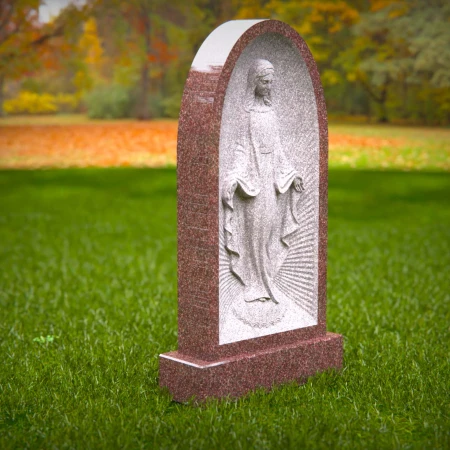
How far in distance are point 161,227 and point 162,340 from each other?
6079 mm

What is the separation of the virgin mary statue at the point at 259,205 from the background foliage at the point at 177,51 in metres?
11.9

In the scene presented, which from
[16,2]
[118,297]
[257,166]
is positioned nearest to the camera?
[257,166]

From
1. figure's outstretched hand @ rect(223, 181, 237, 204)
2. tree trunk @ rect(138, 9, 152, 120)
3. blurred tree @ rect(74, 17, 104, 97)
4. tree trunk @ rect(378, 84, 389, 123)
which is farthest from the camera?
tree trunk @ rect(138, 9, 152, 120)

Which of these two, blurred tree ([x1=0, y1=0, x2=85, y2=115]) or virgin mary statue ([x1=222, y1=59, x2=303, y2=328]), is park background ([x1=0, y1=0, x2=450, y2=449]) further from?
virgin mary statue ([x1=222, y1=59, x2=303, y2=328])

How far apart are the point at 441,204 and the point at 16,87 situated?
10520mm

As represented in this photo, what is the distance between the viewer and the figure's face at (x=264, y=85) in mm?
5367

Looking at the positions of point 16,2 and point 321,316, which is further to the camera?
point 16,2

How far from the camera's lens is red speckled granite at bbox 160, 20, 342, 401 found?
5094 mm

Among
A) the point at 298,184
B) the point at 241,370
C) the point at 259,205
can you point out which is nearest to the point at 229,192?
the point at 259,205

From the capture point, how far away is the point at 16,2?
63.9 feet

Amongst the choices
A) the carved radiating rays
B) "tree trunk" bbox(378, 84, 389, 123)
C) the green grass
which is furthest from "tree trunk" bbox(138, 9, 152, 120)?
the carved radiating rays

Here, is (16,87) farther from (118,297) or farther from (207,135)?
(207,135)

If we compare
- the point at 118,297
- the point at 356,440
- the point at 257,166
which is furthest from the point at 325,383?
the point at 118,297

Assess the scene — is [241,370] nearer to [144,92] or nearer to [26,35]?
[144,92]
